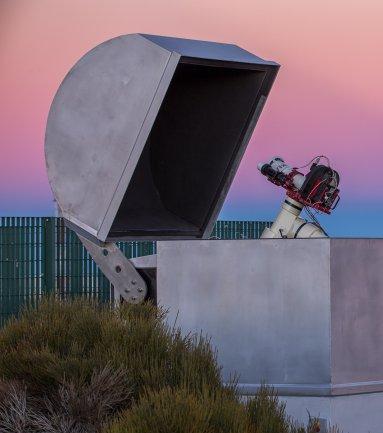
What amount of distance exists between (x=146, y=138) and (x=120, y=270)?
3.73 ft

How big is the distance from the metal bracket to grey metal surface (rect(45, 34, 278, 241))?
0.45ft

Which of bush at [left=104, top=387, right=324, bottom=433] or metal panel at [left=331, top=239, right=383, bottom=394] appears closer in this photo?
bush at [left=104, top=387, right=324, bottom=433]

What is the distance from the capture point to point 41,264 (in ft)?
54.0

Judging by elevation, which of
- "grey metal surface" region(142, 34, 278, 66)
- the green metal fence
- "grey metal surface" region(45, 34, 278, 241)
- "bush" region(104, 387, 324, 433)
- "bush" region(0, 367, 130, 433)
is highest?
"grey metal surface" region(142, 34, 278, 66)

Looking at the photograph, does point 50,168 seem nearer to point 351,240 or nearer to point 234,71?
point 234,71

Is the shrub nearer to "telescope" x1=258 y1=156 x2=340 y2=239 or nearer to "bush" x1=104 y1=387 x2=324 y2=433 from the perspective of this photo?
"bush" x1=104 y1=387 x2=324 y2=433

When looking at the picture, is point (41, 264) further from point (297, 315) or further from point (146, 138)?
point (297, 315)

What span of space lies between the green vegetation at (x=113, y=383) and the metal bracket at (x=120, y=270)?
1.15 metres

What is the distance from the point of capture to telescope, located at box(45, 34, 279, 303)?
865 cm

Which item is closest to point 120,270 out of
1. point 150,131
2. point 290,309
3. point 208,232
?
point 150,131

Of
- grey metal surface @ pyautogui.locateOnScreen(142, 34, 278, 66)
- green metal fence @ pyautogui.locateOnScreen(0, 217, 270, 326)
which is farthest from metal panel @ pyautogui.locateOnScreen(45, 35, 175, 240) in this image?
green metal fence @ pyautogui.locateOnScreen(0, 217, 270, 326)

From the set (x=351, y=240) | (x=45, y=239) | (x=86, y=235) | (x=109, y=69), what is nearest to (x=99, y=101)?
(x=109, y=69)

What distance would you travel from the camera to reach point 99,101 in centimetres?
886

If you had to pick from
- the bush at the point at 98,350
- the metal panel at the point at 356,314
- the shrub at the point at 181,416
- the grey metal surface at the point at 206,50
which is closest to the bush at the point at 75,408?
the bush at the point at 98,350
